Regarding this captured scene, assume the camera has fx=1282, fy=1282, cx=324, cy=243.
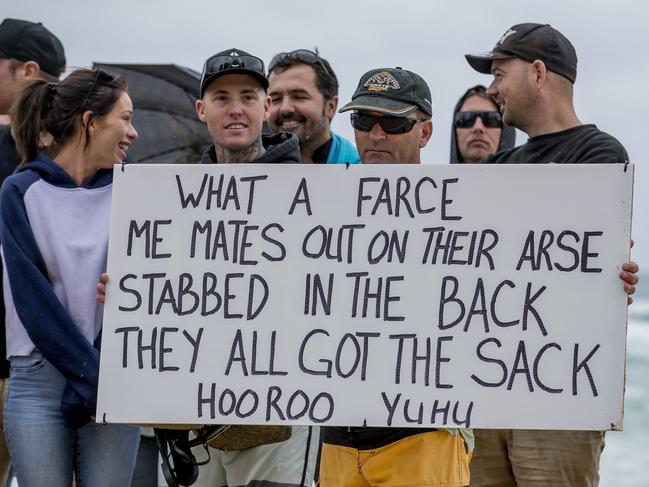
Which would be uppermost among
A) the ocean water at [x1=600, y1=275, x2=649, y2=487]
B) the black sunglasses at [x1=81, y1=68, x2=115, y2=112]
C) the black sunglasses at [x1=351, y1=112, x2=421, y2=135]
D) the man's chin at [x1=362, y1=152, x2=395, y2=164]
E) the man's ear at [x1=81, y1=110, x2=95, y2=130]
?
the black sunglasses at [x1=81, y1=68, x2=115, y2=112]

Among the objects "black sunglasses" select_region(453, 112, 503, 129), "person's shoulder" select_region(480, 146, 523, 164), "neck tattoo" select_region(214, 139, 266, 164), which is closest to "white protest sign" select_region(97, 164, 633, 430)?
"neck tattoo" select_region(214, 139, 266, 164)

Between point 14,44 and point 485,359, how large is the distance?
277cm

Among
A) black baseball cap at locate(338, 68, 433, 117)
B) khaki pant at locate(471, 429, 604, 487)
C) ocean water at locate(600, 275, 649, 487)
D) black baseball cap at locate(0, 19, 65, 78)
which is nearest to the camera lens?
black baseball cap at locate(338, 68, 433, 117)

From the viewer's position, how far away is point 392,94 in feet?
14.8

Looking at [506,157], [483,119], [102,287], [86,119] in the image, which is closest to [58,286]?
[102,287]

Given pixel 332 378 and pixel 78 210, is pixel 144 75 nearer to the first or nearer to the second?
pixel 78 210

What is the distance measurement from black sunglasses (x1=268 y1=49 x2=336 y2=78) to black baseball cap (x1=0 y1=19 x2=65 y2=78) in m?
0.97

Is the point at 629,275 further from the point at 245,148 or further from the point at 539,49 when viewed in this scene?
the point at 245,148

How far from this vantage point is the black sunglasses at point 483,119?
6.23 m

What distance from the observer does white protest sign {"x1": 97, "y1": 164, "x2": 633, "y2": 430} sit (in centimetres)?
405

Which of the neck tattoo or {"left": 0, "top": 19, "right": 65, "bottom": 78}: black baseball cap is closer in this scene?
the neck tattoo

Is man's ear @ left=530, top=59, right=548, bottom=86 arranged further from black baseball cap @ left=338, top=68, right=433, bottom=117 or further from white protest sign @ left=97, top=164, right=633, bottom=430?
white protest sign @ left=97, top=164, right=633, bottom=430

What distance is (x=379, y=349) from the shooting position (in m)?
4.10

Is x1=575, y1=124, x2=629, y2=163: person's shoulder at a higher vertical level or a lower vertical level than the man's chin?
higher
